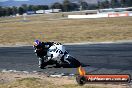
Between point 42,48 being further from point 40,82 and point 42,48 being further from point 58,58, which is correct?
point 40,82

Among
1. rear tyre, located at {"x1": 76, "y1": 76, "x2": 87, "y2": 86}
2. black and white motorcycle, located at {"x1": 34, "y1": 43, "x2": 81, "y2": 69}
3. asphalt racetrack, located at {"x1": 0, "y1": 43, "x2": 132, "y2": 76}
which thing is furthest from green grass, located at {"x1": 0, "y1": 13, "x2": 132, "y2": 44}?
rear tyre, located at {"x1": 76, "y1": 76, "x2": 87, "y2": 86}

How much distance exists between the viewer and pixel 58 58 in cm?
1664

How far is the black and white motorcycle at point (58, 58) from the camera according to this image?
16516 mm

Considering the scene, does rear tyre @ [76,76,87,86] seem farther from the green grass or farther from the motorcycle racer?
the green grass

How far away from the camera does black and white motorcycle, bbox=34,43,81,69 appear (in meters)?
16.5

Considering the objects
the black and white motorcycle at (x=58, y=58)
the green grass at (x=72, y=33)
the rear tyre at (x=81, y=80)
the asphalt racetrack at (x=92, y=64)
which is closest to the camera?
the rear tyre at (x=81, y=80)

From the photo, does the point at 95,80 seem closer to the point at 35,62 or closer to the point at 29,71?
the point at 29,71

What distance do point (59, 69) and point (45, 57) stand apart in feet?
3.28

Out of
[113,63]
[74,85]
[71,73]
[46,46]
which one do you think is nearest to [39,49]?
[46,46]

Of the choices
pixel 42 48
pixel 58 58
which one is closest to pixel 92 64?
pixel 58 58

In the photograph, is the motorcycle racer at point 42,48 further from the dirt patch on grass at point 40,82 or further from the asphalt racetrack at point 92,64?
the dirt patch on grass at point 40,82

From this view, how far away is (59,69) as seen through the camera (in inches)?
648

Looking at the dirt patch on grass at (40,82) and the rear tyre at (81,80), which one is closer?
the rear tyre at (81,80)

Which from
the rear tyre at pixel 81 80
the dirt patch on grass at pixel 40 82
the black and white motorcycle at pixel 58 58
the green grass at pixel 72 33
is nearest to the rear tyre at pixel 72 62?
the black and white motorcycle at pixel 58 58
